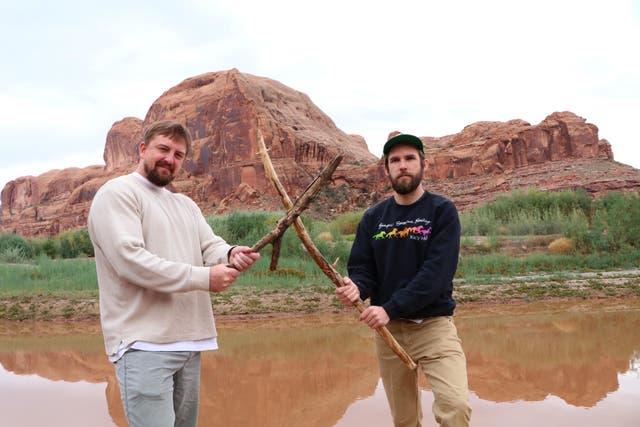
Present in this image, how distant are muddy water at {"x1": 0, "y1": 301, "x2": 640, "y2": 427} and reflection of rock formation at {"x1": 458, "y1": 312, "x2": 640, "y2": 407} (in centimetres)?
1

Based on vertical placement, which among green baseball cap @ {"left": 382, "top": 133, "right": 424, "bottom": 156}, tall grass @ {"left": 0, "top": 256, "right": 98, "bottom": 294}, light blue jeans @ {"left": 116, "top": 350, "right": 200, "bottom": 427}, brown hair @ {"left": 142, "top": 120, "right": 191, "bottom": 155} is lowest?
tall grass @ {"left": 0, "top": 256, "right": 98, "bottom": 294}

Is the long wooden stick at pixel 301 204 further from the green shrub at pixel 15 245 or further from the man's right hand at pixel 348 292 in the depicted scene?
the green shrub at pixel 15 245

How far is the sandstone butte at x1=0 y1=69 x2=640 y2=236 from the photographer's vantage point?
60.9 m

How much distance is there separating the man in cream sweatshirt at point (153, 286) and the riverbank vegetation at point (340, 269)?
7.52 metres

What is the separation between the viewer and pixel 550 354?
654cm

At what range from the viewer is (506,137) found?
6894 centimetres

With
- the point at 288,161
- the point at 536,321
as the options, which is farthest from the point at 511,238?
the point at 288,161

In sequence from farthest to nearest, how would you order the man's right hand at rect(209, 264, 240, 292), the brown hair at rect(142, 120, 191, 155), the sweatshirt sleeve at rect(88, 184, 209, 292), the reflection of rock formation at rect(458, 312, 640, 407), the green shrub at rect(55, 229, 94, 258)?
the green shrub at rect(55, 229, 94, 258) → the reflection of rock formation at rect(458, 312, 640, 407) → the brown hair at rect(142, 120, 191, 155) → the man's right hand at rect(209, 264, 240, 292) → the sweatshirt sleeve at rect(88, 184, 209, 292)

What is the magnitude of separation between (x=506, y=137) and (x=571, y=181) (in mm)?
17038

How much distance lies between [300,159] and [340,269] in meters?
68.2

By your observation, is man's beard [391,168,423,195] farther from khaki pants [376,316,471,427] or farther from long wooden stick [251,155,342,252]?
khaki pants [376,316,471,427]

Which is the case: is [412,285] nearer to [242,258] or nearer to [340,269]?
[242,258]

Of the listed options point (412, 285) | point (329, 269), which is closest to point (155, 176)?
point (329, 269)

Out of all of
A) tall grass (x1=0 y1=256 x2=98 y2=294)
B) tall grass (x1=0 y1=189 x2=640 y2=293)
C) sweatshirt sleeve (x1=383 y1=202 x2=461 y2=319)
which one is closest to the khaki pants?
sweatshirt sleeve (x1=383 y1=202 x2=461 y2=319)
